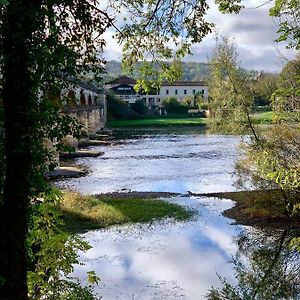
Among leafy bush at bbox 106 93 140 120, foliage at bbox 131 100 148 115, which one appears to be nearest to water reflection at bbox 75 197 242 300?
leafy bush at bbox 106 93 140 120

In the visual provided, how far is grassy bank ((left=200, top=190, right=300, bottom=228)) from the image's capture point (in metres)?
22.5

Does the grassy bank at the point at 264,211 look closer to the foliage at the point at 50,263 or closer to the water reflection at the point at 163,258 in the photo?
the water reflection at the point at 163,258

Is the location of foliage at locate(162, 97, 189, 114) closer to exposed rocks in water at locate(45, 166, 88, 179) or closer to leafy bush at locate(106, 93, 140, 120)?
leafy bush at locate(106, 93, 140, 120)

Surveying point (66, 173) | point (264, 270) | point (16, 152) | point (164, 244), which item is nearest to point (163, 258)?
point (164, 244)

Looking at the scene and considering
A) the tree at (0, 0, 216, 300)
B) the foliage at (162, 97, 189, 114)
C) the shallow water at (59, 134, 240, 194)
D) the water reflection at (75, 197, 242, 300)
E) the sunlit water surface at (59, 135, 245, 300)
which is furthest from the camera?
the foliage at (162, 97, 189, 114)

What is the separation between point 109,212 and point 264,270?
8583mm

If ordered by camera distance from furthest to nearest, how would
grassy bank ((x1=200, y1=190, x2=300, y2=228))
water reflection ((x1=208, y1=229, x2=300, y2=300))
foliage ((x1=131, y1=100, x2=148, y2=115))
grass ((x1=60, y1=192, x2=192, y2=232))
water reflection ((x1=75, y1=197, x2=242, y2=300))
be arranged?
foliage ((x1=131, y1=100, x2=148, y2=115)), grassy bank ((x1=200, y1=190, x2=300, y2=228)), grass ((x1=60, y1=192, x2=192, y2=232)), water reflection ((x1=75, y1=197, x2=242, y2=300)), water reflection ((x1=208, y1=229, x2=300, y2=300))

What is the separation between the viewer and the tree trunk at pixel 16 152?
6457 millimetres

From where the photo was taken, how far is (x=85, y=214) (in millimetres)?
22719

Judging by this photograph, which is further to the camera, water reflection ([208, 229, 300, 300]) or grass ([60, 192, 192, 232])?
grass ([60, 192, 192, 232])

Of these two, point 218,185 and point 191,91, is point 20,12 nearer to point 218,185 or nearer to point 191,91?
point 218,185

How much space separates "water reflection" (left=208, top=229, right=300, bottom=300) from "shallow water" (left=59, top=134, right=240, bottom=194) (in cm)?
1062

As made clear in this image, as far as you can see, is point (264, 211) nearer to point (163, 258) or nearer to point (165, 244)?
point (165, 244)

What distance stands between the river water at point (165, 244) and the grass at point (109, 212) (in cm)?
74
